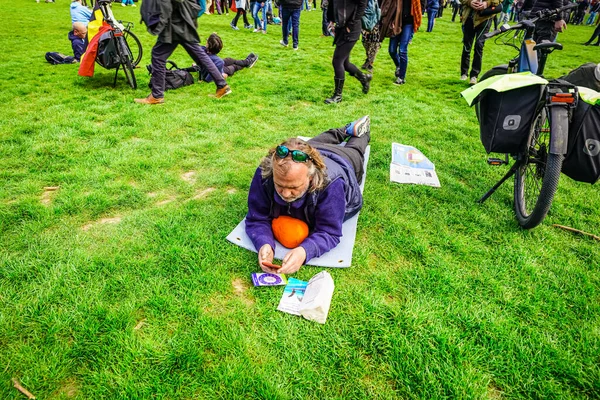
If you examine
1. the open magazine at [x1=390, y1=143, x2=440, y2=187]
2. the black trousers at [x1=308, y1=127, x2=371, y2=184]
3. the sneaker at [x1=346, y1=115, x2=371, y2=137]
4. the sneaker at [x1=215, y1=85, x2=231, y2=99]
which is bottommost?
the open magazine at [x1=390, y1=143, x2=440, y2=187]

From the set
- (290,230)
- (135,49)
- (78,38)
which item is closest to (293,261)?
(290,230)

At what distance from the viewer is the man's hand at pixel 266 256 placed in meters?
2.26

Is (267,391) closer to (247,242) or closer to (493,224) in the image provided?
(247,242)

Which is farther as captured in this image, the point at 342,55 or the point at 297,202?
the point at 342,55

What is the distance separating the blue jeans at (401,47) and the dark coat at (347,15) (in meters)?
1.83

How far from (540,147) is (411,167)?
4.04 ft

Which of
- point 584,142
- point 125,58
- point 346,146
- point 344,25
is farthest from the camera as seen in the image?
point 125,58

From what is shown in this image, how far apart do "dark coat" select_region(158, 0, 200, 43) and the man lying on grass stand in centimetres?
352

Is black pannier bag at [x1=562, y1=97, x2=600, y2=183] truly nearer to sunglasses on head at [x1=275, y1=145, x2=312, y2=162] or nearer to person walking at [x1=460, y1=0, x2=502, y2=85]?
sunglasses on head at [x1=275, y1=145, x2=312, y2=162]

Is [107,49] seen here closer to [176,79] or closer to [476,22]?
[176,79]

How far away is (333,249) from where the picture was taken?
8.26 ft

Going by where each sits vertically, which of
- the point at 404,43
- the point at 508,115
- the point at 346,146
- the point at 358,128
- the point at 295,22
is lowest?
the point at 346,146

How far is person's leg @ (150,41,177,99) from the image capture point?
4.85m

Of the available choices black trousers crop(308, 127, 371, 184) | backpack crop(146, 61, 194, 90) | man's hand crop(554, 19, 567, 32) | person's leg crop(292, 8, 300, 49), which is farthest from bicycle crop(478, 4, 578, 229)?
person's leg crop(292, 8, 300, 49)
